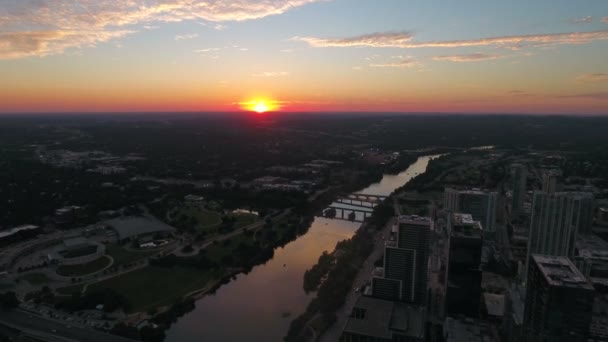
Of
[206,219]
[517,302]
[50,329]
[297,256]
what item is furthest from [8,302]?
[517,302]

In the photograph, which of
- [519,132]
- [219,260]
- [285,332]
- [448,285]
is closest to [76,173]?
[219,260]

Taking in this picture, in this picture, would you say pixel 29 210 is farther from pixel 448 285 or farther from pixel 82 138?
pixel 82 138

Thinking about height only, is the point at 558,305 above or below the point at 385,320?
above

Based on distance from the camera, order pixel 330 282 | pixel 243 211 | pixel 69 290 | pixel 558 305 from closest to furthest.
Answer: pixel 558 305, pixel 69 290, pixel 330 282, pixel 243 211

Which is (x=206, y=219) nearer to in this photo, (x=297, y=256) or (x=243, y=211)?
(x=243, y=211)

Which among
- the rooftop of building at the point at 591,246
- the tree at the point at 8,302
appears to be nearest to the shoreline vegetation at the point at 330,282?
the tree at the point at 8,302
